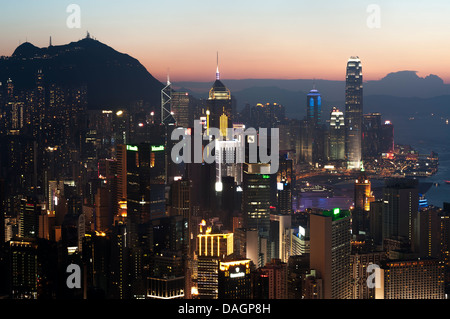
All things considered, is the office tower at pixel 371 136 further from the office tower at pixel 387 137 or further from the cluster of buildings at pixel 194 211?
the office tower at pixel 387 137

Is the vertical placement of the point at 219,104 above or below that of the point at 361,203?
above

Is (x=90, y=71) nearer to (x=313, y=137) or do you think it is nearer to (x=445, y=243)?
(x=313, y=137)

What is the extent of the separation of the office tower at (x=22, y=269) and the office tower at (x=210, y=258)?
6.24 ft

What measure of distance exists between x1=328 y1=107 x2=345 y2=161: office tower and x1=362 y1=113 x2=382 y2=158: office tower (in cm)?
53

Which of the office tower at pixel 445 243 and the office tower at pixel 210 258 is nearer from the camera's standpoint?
the office tower at pixel 210 258

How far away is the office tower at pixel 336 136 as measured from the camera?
14.6 m

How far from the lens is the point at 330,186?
47.2ft

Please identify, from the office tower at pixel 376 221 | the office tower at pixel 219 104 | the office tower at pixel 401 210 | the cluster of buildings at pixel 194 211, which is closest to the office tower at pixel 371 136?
the cluster of buildings at pixel 194 211

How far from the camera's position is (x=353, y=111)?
1419cm

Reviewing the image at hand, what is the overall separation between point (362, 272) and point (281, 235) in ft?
6.62

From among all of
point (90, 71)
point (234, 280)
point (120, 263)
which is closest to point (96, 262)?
point (120, 263)
